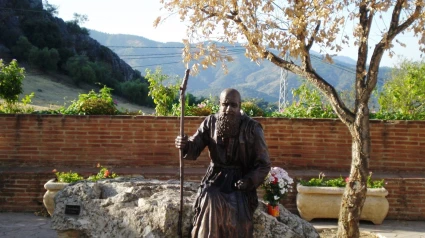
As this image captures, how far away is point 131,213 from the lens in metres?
5.27

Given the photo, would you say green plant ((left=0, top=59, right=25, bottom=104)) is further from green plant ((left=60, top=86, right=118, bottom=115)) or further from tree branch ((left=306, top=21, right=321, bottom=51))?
tree branch ((left=306, top=21, right=321, bottom=51))

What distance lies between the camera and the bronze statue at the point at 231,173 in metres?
4.37

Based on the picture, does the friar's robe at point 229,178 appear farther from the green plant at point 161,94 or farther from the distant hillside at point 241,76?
the distant hillside at point 241,76

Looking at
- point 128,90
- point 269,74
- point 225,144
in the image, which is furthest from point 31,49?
point 269,74

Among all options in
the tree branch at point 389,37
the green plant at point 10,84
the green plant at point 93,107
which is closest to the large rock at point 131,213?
the tree branch at point 389,37

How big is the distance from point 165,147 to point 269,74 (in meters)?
73.1

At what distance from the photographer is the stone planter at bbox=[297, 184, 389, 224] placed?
8023mm

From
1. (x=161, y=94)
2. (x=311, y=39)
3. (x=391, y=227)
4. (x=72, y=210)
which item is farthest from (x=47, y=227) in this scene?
(x=391, y=227)

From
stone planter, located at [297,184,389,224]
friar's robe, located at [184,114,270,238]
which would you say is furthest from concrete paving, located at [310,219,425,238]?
friar's robe, located at [184,114,270,238]

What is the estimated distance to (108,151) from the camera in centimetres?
936

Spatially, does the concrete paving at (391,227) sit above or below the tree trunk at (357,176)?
below

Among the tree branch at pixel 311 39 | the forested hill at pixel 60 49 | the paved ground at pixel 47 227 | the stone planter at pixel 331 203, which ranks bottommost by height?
the paved ground at pixel 47 227

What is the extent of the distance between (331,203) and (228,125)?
4152 millimetres

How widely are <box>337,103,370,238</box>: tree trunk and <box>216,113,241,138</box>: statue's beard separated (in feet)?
7.69
